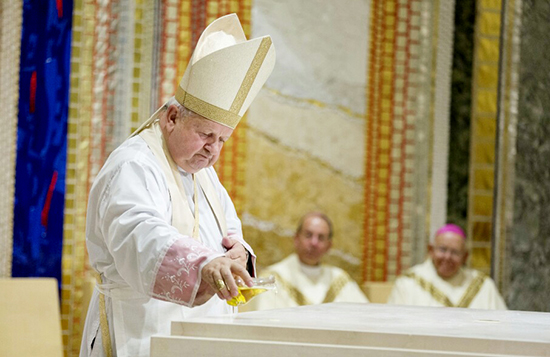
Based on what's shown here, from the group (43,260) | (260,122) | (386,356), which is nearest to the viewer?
(386,356)

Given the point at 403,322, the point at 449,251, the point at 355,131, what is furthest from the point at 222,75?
the point at 449,251

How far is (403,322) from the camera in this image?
8.75 feet

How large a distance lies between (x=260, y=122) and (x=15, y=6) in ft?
5.93

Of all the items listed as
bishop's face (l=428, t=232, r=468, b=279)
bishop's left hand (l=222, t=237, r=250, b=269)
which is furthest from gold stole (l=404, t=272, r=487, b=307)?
bishop's left hand (l=222, t=237, r=250, b=269)

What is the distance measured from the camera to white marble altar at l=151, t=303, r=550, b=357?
7.36ft

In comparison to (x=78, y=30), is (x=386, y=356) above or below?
below

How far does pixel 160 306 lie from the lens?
10.2ft

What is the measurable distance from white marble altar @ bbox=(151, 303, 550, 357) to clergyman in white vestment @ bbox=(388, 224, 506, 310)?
3.99 metres

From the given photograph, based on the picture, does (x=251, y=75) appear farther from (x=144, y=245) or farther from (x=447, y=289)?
(x=447, y=289)

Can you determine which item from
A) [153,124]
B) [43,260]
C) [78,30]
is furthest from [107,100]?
[153,124]

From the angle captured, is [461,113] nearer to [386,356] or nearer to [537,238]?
[537,238]

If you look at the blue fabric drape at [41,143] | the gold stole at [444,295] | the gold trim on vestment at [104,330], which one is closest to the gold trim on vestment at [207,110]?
the gold trim on vestment at [104,330]

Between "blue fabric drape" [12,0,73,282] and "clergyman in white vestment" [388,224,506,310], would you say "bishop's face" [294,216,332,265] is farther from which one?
"blue fabric drape" [12,0,73,282]

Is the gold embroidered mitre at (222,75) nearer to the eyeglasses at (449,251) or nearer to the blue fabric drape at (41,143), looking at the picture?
the blue fabric drape at (41,143)
